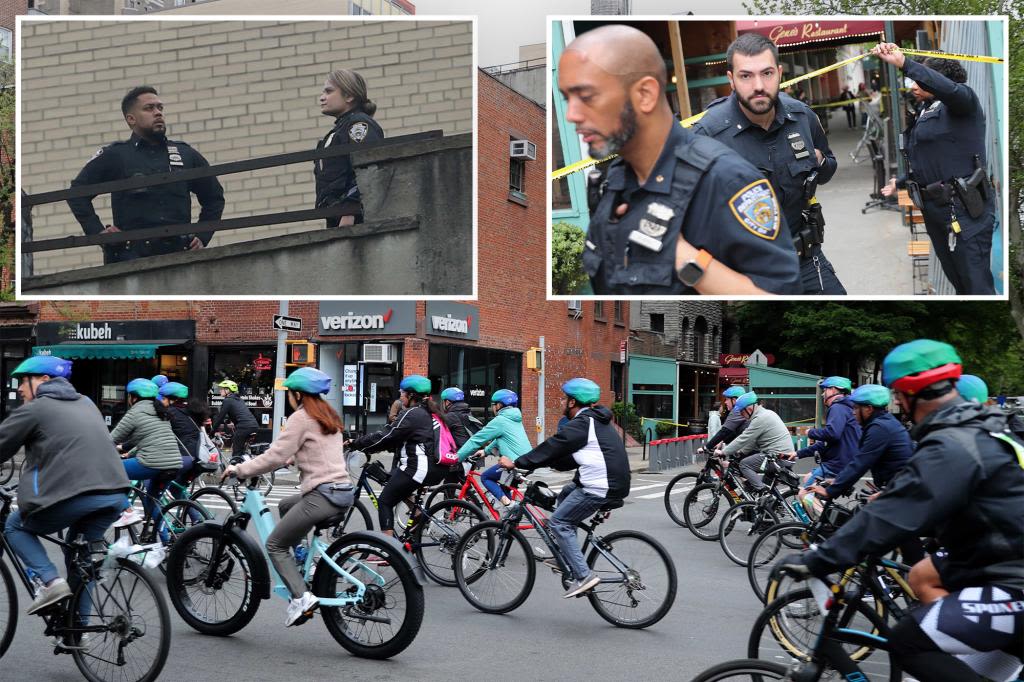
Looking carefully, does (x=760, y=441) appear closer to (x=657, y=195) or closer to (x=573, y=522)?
(x=573, y=522)

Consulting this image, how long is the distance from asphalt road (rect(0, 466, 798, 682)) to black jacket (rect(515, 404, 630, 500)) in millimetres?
1037

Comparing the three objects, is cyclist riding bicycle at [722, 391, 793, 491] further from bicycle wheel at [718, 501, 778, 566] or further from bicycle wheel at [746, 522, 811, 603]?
bicycle wheel at [746, 522, 811, 603]

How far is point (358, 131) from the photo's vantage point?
21.3m

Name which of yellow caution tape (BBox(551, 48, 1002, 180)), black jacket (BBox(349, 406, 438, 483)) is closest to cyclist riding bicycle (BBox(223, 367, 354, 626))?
black jacket (BBox(349, 406, 438, 483))

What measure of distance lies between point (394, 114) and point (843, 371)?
36475 millimetres

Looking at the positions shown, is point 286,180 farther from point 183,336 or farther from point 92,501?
point 92,501

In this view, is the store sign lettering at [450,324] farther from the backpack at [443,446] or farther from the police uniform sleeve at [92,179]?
the backpack at [443,446]

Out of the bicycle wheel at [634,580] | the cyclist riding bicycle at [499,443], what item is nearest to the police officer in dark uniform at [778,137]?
the cyclist riding bicycle at [499,443]

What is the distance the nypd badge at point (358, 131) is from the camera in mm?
21250

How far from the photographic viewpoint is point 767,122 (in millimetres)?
18281

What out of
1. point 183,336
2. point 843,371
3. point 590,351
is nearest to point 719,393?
point 843,371

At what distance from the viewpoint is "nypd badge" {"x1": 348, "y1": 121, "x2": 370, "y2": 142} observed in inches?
837

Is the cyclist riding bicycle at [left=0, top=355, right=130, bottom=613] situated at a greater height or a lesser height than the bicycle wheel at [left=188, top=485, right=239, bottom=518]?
greater

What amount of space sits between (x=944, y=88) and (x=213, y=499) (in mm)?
13802
